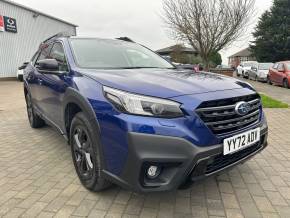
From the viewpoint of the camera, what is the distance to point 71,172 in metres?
3.52

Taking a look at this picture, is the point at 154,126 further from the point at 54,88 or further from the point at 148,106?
the point at 54,88

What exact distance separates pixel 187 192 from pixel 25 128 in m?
4.07

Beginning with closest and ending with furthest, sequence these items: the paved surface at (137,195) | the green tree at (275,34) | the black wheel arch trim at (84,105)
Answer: the black wheel arch trim at (84,105) → the paved surface at (137,195) → the green tree at (275,34)

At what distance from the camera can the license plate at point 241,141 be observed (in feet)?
8.00

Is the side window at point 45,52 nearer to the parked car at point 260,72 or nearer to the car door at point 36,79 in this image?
the car door at point 36,79

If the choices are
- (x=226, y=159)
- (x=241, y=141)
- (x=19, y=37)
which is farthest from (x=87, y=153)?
(x=19, y=37)

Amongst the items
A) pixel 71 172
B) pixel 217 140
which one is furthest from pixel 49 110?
pixel 217 140

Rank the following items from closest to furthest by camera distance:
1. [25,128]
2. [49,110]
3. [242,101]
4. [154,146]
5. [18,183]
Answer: [154,146]
[242,101]
[18,183]
[49,110]
[25,128]

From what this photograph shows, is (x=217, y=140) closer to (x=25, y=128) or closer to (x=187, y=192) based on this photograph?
(x=187, y=192)

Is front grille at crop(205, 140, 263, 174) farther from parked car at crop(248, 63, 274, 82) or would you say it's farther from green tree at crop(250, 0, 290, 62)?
green tree at crop(250, 0, 290, 62)

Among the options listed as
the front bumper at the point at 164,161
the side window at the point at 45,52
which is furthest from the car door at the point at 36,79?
the front bumper at the point at 164,161

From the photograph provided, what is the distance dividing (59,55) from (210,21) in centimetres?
1147

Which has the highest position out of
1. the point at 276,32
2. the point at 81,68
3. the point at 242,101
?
the point at 276,32

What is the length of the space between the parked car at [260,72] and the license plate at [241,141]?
16.4 metres
